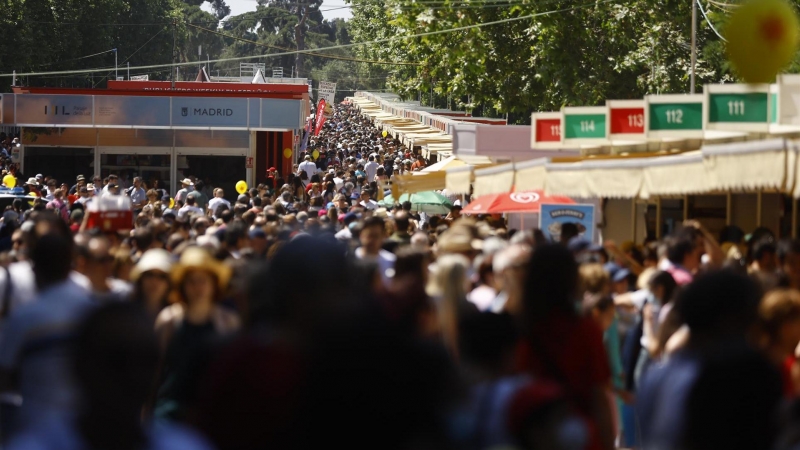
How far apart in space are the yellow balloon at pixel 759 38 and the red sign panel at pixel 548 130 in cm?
1260

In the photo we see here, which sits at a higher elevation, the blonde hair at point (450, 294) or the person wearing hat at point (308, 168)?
the person wearing hat at point (308, 168)

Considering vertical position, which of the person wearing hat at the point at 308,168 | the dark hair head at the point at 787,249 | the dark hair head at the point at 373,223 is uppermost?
the person wearing hat at the point at 308,168

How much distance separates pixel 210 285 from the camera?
6.02 metres

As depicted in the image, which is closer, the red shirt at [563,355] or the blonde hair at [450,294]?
the red shirt at [563,355]

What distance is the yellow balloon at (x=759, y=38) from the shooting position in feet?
10.4

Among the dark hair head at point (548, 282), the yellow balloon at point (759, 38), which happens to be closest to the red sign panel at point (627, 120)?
the dark hair head at point (548, 282)

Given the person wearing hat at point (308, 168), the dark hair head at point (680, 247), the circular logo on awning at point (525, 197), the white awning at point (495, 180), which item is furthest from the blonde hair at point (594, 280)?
the person wearing hat at point (308, 168)

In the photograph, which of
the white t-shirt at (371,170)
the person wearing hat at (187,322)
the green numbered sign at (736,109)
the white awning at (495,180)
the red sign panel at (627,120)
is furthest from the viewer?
the white t-shirt at (371,170)

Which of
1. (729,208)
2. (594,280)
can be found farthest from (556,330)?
(729,208)

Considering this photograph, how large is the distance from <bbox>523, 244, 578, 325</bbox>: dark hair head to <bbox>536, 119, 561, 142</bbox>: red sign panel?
11.9m

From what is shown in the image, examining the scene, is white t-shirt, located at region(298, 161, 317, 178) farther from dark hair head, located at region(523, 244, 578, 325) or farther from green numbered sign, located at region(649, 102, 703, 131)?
dark hair head, located at region(523, 244, 578, 325)

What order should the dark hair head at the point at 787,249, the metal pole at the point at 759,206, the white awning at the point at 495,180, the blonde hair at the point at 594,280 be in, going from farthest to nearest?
1. the white awning at the point at 495,180
2. the metal pole at the point at 759,206
3. the dark hair head at the point at 787,249
4. the blonde hair at the point at 594,280

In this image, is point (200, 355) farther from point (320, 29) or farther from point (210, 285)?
point (320, 29)

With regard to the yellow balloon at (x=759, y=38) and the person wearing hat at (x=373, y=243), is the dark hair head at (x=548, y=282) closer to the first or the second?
the yellow balloon at (x=759, y=38)
